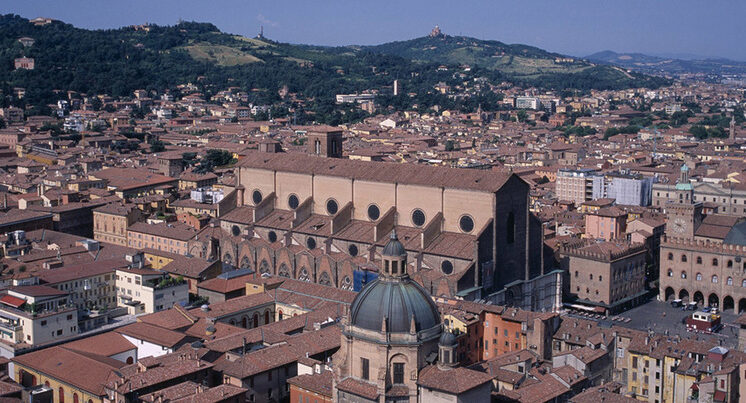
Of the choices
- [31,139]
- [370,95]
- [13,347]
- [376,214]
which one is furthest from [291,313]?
[370,95]

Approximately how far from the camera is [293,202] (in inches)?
2154

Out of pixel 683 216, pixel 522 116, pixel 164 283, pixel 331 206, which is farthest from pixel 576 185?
pixel 522 116

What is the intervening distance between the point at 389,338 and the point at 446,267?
1843 centimetres

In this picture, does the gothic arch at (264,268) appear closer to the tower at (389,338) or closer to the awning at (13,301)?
the awning at (13,301)

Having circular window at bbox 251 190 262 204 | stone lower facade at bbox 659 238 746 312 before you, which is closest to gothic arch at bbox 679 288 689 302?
stone lower facade at bbox 659 238 746 312

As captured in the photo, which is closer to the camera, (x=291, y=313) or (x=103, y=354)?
(x=103, y=354)

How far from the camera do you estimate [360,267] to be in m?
47.5

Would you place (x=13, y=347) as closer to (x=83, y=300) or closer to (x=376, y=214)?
(x=83, y=300)

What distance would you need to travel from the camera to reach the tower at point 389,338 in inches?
1112

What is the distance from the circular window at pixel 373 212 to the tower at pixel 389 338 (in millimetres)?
21132

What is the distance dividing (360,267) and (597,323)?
12.4m

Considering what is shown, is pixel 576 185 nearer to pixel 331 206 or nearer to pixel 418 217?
pixel 331 206

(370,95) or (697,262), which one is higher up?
(370,95)

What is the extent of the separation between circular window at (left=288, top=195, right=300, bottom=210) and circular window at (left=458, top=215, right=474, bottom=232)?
1149 centimetres
